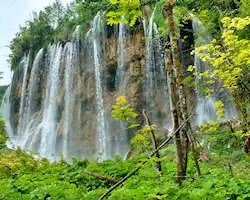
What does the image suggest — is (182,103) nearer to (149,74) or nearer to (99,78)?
(149,74)

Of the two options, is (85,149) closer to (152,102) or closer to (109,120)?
(109,120)

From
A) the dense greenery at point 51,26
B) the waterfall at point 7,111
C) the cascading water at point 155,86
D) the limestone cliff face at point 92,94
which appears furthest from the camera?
the waterfall at point 7,111

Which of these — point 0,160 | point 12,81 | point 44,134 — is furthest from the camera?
point 12,81

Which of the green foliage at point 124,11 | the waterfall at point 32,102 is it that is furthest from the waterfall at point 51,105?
the green foliage at point 124,11

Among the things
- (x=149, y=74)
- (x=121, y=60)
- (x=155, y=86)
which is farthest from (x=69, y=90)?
(x=155, y=86)

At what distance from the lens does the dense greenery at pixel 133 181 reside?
308 centimetres

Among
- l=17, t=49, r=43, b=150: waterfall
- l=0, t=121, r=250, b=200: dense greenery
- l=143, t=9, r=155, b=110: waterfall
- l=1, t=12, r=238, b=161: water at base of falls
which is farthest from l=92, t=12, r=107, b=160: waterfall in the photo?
l=0, t=121, r=250, b=200: dense greenery

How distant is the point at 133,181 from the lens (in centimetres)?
422

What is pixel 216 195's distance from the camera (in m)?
2.97

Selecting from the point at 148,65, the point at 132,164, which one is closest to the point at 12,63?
the point at 148,65

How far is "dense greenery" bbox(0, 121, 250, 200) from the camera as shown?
3.08 meters

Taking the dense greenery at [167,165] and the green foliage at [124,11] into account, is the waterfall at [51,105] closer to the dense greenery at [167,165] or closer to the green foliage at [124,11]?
the dense greenery at [167,165]

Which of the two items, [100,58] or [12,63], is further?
[12,63]

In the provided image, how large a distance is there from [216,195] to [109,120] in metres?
15.0
